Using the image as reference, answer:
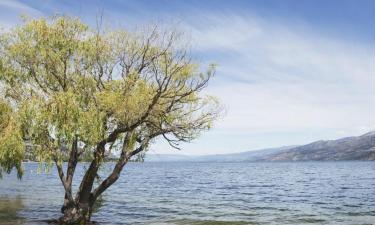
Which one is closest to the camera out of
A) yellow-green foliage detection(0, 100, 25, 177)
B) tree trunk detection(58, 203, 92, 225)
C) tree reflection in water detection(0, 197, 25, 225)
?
yellow-green foliage detection(0, 100, 25, 177)

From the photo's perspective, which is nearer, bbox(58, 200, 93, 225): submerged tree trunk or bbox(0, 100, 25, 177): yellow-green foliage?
bbox(0, 100, 25, 177): yellow-green foliage

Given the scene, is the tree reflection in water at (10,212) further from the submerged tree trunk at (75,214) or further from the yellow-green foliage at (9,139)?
the yellow-green foliage at (9,139)

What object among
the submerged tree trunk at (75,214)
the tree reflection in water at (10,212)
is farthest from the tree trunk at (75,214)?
the tree reflection in water at (10,212)

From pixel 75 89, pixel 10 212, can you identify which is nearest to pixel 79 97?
pixel 75 89

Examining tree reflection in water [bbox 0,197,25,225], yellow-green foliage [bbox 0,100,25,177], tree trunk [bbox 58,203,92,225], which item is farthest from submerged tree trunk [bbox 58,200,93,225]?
tree reflection in water [bbox 0,197,25,225]

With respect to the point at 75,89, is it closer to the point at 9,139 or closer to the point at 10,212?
the point at 9,139

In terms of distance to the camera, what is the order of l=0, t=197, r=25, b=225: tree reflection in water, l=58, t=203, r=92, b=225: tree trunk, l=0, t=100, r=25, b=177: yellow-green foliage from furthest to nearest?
l=0, t=197, r=25, b=225: tree reflection in water → l=58, t=203, r=92, b=225: tree trunk → l=0, t=100, r=25, b=177: yellow-green foliage

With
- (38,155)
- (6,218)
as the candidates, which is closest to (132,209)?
(6,218)

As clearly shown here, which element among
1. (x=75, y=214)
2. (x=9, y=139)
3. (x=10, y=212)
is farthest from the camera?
(x=10, y=212)

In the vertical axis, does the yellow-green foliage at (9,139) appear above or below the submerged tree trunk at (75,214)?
above

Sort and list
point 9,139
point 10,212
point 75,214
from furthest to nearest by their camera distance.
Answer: point 10,212
point 75,214
point 9,139

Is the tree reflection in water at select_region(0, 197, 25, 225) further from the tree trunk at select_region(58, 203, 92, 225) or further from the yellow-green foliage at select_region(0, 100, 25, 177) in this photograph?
the yellow-green foliage at select_region(0, 100, 25, 177)

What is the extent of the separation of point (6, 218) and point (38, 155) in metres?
9.89

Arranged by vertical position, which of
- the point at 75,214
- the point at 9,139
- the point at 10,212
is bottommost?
the point at 10,212
